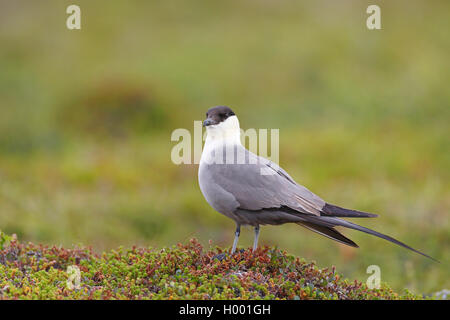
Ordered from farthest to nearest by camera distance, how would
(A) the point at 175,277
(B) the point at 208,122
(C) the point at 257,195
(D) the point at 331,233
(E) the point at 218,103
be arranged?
(E) the point at 218,103, (B) the point at 208,122, (C) the point at 257,195, (D) the point at 331,233, (A) the point at 175,277

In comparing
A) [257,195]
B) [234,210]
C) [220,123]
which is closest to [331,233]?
[257,195]

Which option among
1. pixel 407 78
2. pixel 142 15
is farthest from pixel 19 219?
pixel 142 15

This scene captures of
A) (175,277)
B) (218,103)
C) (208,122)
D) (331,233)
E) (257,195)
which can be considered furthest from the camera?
(218,103)

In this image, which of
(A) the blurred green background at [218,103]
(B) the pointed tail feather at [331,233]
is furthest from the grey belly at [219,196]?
(A) the blurred green background at [218,103]

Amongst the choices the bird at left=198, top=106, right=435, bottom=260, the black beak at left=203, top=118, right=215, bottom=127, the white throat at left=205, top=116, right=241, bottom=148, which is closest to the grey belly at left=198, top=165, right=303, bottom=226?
the bird at left=198, top=106, right=435, bottom=260

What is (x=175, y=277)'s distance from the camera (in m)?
5.37

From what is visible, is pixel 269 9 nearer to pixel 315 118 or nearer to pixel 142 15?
pixel 142 15

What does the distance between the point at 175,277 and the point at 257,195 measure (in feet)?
3.73

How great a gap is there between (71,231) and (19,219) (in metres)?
0.96

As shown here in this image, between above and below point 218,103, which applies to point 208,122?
above

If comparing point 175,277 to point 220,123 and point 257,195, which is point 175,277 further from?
point 220,123

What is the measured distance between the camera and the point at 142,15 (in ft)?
75.2
